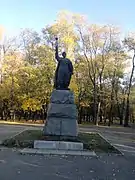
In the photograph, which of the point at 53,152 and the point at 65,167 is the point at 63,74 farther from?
the point at 65,167

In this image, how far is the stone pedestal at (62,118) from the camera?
13.9 m

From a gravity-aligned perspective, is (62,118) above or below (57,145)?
above

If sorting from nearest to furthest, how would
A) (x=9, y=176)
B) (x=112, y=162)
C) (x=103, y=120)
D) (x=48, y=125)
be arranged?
(x=9, y=176)
(x=112, y=162)
(x=48, y=125)
(x=103, y=120)

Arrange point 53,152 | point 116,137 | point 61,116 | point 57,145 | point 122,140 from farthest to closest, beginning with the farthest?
point 116,137 → point 122,140 → point 61,116 → point 57,145 → point 53,152

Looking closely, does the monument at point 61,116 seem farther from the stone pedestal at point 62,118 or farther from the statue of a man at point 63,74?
the statue of a man at point 63,74

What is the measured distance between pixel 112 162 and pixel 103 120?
44992mm

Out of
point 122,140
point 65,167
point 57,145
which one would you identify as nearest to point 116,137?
point 122,140

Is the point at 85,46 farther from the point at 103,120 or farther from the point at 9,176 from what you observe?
the point at 9,176

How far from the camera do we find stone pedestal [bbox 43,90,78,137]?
13.9 m

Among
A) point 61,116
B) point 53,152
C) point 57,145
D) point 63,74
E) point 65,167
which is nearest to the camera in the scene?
point 65,167

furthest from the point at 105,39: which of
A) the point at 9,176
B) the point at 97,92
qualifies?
the point at 9,176

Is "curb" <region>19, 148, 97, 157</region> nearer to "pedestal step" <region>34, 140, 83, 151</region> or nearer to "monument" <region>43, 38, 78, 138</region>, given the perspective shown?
"pedestal step" <region>34, 140, 83, 151</region>

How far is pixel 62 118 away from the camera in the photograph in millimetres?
13969

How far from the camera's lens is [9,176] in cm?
729
